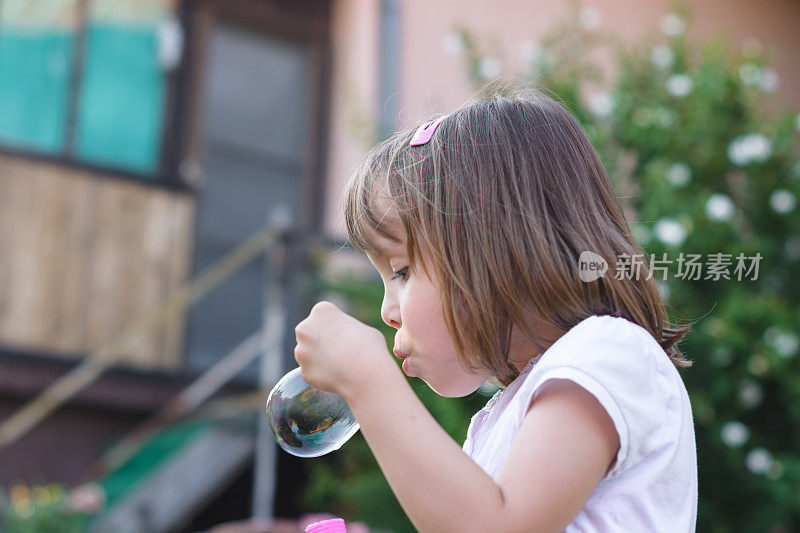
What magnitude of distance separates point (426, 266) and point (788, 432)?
14.2ft

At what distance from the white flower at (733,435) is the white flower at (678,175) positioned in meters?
1.18

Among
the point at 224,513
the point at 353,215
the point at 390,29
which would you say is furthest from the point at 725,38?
the point at 353,215

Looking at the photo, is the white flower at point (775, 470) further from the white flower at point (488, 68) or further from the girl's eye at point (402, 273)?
the girl's eye at point (402, 273)

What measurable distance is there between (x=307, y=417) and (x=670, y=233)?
3491 mm

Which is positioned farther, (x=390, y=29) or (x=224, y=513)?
(x=390, y=29)

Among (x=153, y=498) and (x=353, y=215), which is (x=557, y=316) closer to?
(x=353, y=215)

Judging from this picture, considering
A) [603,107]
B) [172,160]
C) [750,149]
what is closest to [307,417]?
[750,149]

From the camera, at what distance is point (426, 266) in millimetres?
1328

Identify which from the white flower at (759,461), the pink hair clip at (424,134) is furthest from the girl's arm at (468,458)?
the white flower at (759,461)

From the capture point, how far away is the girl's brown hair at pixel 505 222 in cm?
129

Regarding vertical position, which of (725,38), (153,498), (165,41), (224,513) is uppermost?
(725,38)

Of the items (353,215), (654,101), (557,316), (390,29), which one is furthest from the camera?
(390,29)

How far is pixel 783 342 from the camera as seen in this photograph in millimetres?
4559

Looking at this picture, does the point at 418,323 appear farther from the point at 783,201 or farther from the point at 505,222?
the point at 783,201
